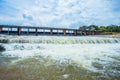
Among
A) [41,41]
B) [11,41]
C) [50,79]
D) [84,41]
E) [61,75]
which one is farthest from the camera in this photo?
[84,41]

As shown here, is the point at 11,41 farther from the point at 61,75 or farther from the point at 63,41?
the point at 61,75

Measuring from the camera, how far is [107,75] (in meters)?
6.36

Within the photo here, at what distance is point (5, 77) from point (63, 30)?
38654 mm

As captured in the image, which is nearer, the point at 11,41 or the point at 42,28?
the point at 11,41

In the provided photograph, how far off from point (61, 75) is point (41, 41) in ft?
38.5

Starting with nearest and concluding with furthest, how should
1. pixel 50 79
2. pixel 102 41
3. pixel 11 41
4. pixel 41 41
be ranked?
pixel 50 79 < pixel 11 41 < pixel 41 41 < pixel 102 41

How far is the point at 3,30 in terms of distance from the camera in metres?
36.3

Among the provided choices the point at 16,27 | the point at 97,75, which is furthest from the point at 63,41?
the point at 16,27

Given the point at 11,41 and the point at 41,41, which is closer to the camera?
the point at 11,41

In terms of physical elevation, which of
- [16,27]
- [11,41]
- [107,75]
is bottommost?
[107,75]

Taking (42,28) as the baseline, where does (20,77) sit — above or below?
below

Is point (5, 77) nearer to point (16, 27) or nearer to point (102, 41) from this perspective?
point (102, 41)

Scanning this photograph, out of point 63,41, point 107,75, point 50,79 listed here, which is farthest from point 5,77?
point 63,41

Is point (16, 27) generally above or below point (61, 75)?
above
